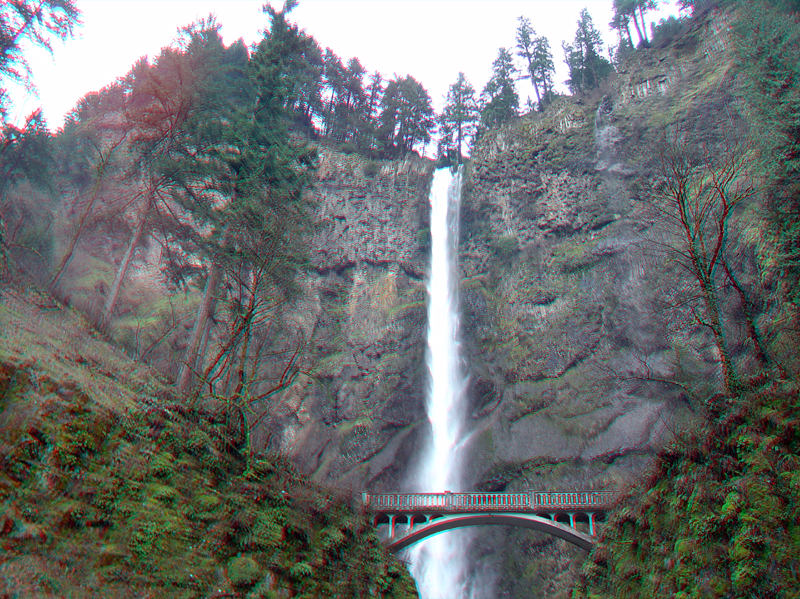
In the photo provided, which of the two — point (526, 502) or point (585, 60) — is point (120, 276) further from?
point (585, 60)

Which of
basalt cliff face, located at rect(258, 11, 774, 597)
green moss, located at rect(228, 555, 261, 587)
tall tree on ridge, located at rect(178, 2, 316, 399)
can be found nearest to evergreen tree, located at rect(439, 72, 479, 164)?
basalt cliff face, located at rect(258, 11, 774, 597)

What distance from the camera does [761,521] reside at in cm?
807

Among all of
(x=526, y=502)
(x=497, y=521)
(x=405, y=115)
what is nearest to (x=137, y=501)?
(x=497, y=521)

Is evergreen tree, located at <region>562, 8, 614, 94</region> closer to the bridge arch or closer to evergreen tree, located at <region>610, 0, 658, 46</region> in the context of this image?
evergreen tree, located at <region>610, 0, 658, 46</region>

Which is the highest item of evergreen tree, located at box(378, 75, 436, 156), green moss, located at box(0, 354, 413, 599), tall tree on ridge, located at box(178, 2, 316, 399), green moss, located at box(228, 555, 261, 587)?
evergreen tree, located at box(378, 75, 436, 156)

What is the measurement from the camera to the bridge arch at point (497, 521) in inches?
770

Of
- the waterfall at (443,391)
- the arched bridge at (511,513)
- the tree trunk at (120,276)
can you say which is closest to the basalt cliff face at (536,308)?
the waterfall at (443,391)

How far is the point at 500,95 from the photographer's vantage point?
42.6 metres

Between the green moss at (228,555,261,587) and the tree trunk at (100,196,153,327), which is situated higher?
the tree trunk at (100,196,153,327)

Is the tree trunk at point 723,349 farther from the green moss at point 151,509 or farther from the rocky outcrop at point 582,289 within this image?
the green moss at point 151,509

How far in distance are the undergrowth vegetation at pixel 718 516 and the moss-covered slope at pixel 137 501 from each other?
555cm

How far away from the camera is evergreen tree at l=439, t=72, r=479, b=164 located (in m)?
44.9

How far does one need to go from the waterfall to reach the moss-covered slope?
1650 centimetres

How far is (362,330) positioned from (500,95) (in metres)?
26.2
